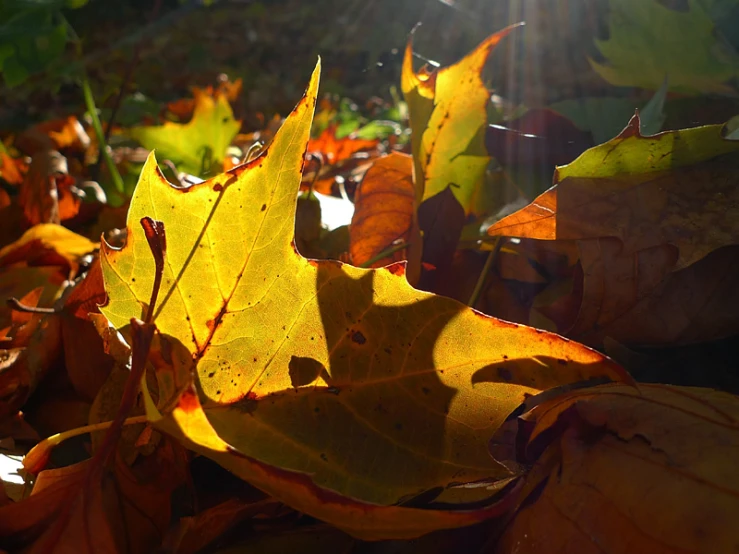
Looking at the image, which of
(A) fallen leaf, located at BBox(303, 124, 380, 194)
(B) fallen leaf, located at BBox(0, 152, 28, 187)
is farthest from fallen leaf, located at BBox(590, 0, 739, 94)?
(B) fallen leaf, located at BBox(0, 152, 28, 187)

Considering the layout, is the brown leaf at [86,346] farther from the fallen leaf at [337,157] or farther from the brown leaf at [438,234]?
the fallen leaf at [337,157]

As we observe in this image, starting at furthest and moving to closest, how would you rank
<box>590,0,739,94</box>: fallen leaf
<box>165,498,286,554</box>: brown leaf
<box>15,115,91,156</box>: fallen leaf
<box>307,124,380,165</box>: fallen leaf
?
1. <box>307,124,380,165</box>: fallen leaf
2. <box>15,115,91,156</box>: fallen leaf
3. <box>590,0,739,94</box>: fallen leaf
4. <box>165,498,286,554</box>: brown leaf

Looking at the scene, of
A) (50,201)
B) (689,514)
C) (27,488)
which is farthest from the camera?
(50,201)

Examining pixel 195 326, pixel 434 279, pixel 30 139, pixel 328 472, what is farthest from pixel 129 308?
pixel 30 139

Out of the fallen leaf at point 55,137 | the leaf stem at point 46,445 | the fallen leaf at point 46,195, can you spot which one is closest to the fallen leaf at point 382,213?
the leaf stem at point 46,445

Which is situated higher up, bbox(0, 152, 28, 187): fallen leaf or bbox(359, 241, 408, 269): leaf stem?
bbox(359, 241, 408, 269): leaf stem

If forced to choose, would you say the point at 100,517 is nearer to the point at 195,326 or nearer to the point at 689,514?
the point at 195,326

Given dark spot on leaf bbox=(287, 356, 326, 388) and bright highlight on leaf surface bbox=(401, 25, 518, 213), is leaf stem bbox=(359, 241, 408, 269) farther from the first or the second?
dark spot on leaf bbox=(287, 356, 326, 388)
